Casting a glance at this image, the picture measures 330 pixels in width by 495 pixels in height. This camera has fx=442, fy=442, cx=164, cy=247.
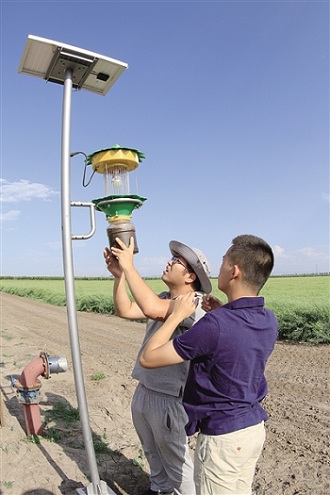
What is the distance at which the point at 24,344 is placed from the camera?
1002 centimetres

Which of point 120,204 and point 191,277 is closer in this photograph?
point 120,204

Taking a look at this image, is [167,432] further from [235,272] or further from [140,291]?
[235,272]

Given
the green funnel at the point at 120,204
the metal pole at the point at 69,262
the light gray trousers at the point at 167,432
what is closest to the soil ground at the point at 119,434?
the light gray trousers at the point at 167,432

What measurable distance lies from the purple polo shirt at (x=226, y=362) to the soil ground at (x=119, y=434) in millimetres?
1983

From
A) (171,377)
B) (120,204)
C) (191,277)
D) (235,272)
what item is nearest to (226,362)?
(235,272)

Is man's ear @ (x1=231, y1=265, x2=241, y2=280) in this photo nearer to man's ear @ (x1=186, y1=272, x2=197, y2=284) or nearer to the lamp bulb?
man's ear @ (x1=186, y1=272, x2=197, y2=284)

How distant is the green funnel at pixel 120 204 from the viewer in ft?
8.25

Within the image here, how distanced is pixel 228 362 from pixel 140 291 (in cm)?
60

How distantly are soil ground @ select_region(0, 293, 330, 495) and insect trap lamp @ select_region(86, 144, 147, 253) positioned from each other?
2.23 meters

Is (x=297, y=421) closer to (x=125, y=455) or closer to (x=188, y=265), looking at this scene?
(x=125, y=455)

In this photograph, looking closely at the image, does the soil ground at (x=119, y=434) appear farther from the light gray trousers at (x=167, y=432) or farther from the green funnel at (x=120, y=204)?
the green funnel at (x=120, y=204)

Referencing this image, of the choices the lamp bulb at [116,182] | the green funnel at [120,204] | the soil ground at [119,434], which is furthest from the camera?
the soil ground at [119,434]

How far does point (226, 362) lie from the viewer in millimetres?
1942

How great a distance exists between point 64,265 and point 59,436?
8.28 feet
